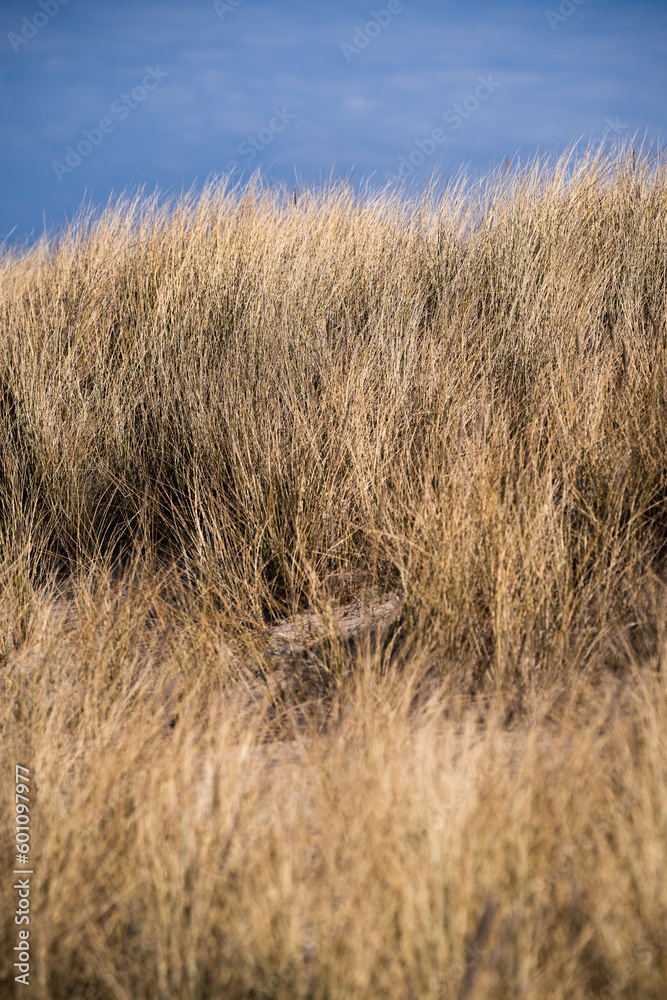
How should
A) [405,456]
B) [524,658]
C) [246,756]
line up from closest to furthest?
[246,756], [524,658], [405,456]

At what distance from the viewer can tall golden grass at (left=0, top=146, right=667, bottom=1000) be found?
1.10 m

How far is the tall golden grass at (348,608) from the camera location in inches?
43.2

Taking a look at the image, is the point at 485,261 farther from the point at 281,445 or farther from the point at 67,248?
the point at 67,248

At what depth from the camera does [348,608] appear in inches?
96.1

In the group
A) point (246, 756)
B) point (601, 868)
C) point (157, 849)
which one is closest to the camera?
point (601, 868)

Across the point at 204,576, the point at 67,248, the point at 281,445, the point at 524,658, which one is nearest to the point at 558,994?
the point at 524,658

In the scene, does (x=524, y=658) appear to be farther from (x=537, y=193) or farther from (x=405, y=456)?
(x=537, y=193)

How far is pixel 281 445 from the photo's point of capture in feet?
9.44

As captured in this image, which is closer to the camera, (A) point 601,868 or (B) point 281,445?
(A) point 601,868

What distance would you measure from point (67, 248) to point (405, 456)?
3.72 m

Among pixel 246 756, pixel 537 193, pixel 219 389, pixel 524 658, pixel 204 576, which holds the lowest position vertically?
pixel 246 756

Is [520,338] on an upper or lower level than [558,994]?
upper
